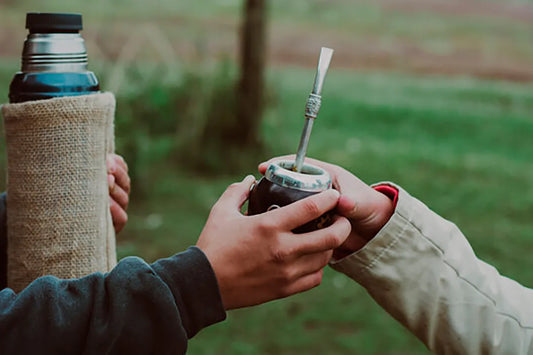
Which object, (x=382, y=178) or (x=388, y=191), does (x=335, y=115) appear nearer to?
(x=382, y=178)

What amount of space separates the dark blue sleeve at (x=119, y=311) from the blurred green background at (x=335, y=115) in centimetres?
230

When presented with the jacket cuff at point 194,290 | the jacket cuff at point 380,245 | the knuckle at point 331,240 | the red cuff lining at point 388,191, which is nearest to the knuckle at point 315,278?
the knuckle at point 331,240

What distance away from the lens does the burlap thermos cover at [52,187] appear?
54.9 inches

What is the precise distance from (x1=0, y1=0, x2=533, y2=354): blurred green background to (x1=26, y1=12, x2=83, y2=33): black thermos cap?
2282mm

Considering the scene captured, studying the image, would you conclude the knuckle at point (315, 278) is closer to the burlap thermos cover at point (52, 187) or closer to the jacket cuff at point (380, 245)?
the jacket cuff at point (380, 245)

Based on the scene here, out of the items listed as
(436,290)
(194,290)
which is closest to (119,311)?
(194,290)

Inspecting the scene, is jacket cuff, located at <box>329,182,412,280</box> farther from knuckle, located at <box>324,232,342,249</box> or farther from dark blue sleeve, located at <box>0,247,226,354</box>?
dark blue sleeve, located at <box>0,247,226,354</box>

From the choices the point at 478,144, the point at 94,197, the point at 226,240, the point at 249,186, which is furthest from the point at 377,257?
the point at 478,144

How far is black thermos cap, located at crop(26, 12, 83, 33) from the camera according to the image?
1.39 m

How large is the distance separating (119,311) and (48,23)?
24.7 inches

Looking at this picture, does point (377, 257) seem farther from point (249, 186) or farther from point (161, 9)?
point (161, 9)

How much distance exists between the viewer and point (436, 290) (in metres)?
1.54

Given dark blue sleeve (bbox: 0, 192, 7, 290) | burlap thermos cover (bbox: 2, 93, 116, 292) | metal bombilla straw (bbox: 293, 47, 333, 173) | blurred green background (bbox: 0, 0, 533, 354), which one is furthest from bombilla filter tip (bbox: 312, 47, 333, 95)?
blurred green background (bbox: 0, 0, 533, 354)

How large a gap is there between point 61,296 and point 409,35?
30.5 ft
